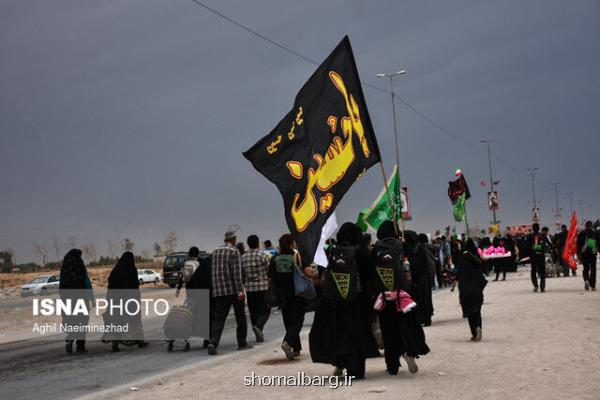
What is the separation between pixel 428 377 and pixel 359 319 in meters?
0.98

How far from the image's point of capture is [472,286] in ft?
41.1

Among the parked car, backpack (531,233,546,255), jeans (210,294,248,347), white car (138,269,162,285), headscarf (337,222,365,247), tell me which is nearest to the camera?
headscarf (337,222,365,247)

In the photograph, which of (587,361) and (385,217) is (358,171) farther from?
(385,217)

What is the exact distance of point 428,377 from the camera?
8898 mm

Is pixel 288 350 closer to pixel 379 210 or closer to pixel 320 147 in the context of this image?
pixel 320 147

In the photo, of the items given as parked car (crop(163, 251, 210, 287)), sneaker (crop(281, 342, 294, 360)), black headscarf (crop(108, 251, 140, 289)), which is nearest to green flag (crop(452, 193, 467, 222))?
black headscarf (crop(108, 251, 140, 289))

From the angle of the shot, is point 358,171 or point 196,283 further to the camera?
point 196,283

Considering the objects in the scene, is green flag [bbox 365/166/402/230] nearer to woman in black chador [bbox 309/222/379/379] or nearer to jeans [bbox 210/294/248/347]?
jeans [bbox 210/294/248/347]

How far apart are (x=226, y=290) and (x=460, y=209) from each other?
54.0 ft

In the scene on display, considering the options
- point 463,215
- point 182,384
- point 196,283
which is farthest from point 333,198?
point 463,215

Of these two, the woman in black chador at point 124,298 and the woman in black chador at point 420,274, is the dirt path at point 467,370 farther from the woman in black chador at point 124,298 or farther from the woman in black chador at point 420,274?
the woman in black chador at point 124,298

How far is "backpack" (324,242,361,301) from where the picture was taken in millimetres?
8867

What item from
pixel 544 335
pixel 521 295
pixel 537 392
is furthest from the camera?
pixel 521 295

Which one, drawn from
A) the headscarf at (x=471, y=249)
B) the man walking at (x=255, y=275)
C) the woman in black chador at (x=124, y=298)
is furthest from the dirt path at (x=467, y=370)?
the woman in black chador at (x=124, y=298)
